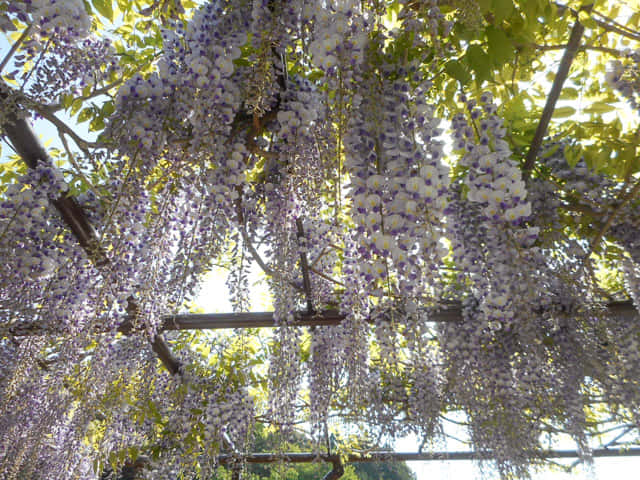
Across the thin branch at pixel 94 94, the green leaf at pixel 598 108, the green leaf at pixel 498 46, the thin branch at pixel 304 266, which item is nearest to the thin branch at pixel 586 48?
the green leaf at pixel 598 108

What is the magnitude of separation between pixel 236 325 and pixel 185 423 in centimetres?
148

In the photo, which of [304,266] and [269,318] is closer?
[304,266]

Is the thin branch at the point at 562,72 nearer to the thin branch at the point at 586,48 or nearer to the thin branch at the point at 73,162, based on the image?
the thin branch at the point at 586,48

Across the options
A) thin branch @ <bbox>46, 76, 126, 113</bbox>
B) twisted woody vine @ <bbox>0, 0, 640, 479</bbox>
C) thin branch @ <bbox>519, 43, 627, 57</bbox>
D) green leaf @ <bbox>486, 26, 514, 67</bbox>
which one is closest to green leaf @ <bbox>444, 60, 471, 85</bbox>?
twisted woody vine @ <bbox>0, 0, 640, 479</bbox>

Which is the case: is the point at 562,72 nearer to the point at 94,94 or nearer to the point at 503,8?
the point at 503,8

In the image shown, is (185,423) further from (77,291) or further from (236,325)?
(77,291)

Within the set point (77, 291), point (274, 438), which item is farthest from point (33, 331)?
point (274, 438)

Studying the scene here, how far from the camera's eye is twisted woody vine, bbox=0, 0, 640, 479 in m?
1.46

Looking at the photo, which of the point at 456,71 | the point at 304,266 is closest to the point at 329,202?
the point at 304,266

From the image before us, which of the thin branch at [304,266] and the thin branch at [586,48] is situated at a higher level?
the thin branch at [586,48]

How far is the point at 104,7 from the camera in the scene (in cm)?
210

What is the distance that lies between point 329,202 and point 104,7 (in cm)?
165

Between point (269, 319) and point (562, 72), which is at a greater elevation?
point (562, 72)

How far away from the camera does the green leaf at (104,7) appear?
6.86 ft
